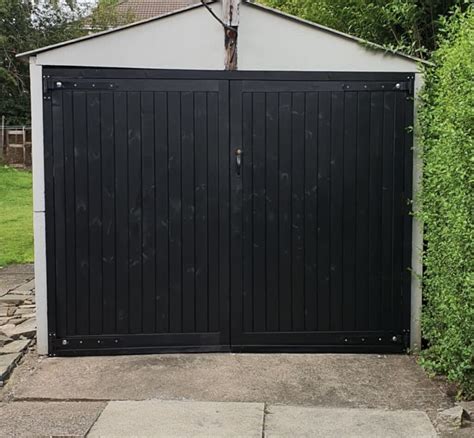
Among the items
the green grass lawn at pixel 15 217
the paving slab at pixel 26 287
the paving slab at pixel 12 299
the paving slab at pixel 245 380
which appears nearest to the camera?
the paving slab at pixel 245 380

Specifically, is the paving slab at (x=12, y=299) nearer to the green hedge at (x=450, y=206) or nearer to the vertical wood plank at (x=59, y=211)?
the vertical wood plank at (x=59, y=211)

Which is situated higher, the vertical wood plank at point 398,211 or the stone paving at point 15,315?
the vertical wood plank at point 398,211

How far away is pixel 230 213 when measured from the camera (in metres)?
5.10

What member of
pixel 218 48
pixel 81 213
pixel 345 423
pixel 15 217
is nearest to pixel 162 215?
pixel 81 213

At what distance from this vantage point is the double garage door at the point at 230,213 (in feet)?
16.4

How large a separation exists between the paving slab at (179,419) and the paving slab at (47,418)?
9 centimetres

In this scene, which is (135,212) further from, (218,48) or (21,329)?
(21,329)

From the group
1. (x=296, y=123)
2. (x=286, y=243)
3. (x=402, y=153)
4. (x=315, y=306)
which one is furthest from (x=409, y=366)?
(x=296, y=123)

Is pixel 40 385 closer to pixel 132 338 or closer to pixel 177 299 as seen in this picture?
pixel 132 338

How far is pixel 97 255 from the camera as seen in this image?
5074 millimetres

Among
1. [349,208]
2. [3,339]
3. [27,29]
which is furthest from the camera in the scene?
[27,29]

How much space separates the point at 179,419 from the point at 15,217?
34.1 feet

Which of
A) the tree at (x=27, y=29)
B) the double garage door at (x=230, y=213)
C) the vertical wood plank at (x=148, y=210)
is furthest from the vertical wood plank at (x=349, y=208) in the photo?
the tree at (x=27, y=29)

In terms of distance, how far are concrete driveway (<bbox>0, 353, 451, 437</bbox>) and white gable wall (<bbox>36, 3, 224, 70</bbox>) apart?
2182mm
